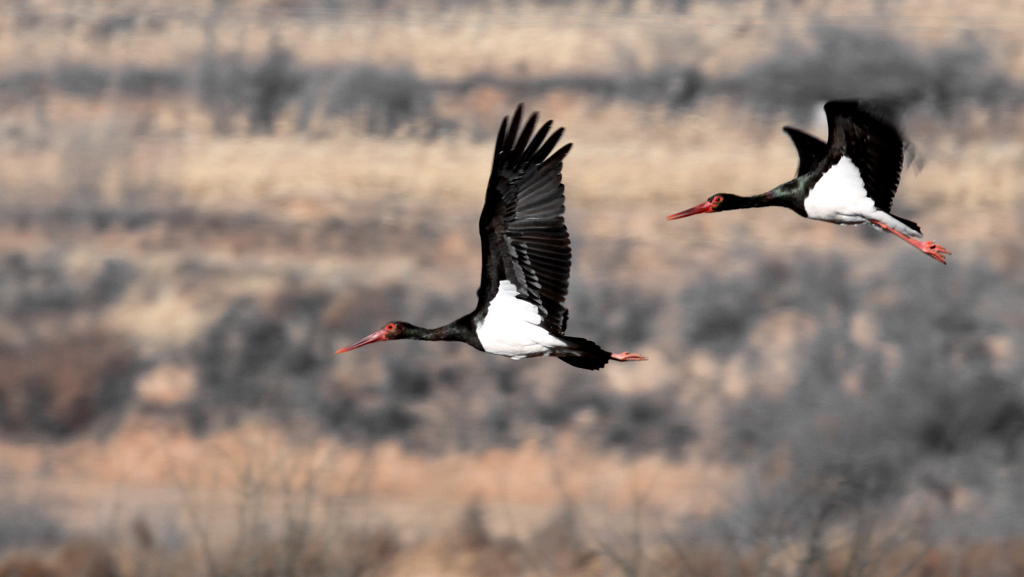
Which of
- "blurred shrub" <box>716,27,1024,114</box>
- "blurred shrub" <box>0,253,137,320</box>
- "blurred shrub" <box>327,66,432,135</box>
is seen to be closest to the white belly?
"blurred shrub" <box>716,27,1024,114</box>

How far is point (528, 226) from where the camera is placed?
978cm

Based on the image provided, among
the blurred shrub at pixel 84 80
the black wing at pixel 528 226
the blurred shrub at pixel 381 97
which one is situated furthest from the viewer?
the blurred shrub at pixel 84 80

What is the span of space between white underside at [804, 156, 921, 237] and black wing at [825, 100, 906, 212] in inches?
2.7

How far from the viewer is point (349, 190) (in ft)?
64.6

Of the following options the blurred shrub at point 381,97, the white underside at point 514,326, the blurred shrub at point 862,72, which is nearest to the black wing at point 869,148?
the white underside at point 514,326

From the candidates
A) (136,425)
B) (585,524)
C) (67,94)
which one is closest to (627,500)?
(585,524)

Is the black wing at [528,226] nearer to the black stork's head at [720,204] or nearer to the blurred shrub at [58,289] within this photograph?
the black stork's head at [720,204]

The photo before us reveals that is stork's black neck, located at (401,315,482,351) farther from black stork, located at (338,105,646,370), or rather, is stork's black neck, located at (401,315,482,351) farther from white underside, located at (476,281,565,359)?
white underside, located at (476,281,565,359)

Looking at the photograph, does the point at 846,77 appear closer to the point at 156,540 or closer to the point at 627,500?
the point at 627,500

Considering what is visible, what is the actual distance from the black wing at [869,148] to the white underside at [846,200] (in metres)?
0.07

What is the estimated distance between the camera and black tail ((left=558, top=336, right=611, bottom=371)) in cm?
983

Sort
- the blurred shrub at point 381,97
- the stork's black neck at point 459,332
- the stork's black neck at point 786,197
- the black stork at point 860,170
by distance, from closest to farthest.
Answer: the stork's black neck at point 459,332
the black stork at point 860,170
the stork's black neck at point 786,197
the blurred shrub at point 381,97

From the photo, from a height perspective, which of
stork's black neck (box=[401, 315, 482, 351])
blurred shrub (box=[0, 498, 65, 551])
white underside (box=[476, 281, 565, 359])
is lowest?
blurred shrub (box=[0, 498, 65, 551])

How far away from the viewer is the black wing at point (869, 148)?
430 inches
